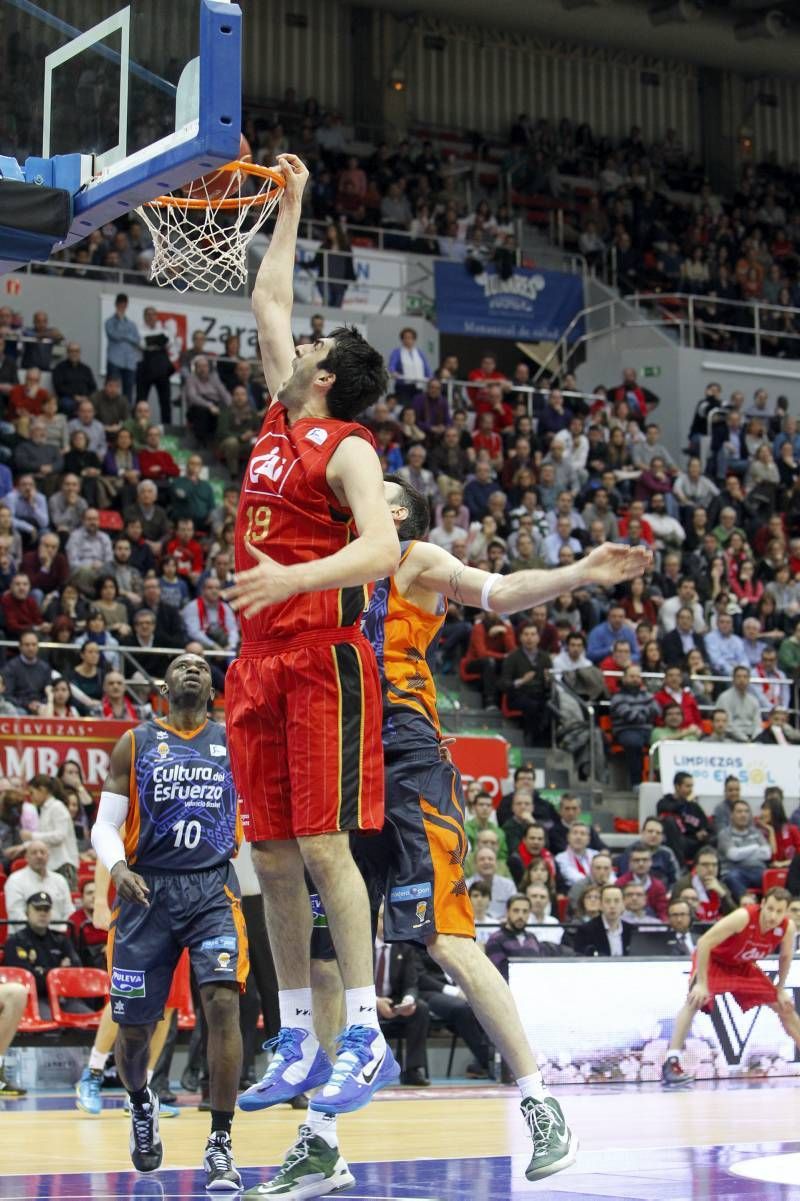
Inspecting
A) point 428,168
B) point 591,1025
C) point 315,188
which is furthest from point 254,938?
point 428,168

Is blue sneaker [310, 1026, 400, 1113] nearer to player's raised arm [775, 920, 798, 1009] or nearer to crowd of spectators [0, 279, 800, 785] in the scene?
player's raised arm [775, 920, 798, 1009]

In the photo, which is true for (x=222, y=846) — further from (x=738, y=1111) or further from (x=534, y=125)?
(x=534, y=125)

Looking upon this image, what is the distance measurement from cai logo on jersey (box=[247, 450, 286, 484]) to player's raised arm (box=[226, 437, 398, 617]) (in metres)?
0.20

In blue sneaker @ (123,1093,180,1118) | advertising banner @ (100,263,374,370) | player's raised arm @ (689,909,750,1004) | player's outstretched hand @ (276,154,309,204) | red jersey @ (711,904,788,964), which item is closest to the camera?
player's outstretched hand @ (276,154,309,204)

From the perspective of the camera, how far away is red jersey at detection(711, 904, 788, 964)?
47.5 ft

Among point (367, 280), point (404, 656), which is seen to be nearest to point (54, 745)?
point (404, 656)

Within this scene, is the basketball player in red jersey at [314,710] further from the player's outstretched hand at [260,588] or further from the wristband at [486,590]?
the wristband at [486,590]

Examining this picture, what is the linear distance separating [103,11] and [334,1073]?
14.9ft

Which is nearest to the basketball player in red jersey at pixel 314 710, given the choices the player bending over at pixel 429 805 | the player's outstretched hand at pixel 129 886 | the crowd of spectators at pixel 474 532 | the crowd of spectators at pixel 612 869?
the player bending over at pixel 429 805

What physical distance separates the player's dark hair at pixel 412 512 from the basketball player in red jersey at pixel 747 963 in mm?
7836

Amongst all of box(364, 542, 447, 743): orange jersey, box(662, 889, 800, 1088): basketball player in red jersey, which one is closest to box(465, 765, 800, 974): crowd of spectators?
box(662, 889, 800, 1088): basketball player in red jersey

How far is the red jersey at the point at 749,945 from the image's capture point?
14.5m

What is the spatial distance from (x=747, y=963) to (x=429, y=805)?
8437mm

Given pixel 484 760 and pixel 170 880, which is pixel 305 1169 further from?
pixel 484 760
